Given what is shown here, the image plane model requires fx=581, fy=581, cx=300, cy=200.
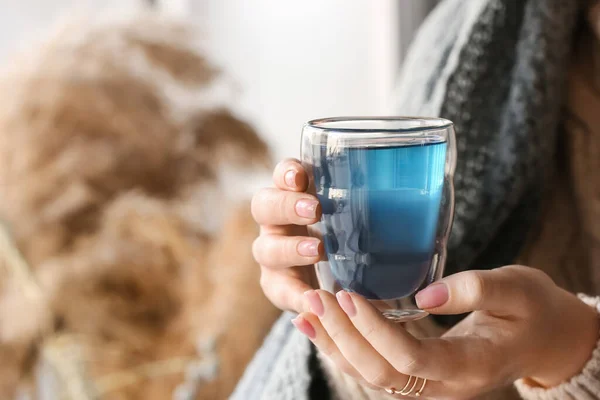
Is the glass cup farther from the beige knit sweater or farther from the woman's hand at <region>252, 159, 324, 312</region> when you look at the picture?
the beige knit sweater

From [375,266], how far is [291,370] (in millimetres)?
216

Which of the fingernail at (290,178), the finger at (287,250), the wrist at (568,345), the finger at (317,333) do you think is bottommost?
the wrist at (568,345)

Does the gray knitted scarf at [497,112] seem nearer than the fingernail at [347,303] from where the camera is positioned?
No

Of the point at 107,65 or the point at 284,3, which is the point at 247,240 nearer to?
the point at 107,65

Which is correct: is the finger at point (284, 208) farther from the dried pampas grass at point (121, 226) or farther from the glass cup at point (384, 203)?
the dried pampas grass at point (121, 226)

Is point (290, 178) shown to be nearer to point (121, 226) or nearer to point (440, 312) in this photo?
point (440, 312)

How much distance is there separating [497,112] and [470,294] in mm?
316

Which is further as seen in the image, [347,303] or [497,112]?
[497,112]

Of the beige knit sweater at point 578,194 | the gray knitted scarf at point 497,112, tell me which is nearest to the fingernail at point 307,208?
the gray knitted scarf at point 497,112

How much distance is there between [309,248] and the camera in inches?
16.0

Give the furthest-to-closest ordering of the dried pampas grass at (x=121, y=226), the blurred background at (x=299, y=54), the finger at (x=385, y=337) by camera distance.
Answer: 1. the blurred background at (x=299, y=54)
2. the dried pampas grass at (x=121, y=226)
3. the finger at (x=385, y=337)

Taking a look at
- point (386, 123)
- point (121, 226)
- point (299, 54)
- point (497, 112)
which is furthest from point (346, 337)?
point (299, 54)

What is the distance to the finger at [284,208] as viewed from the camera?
0.39 meters

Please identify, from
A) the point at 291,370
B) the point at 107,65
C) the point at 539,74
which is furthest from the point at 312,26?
the point at 291,370
